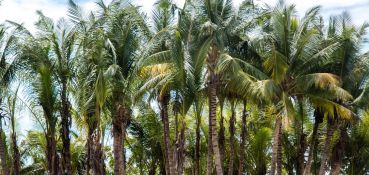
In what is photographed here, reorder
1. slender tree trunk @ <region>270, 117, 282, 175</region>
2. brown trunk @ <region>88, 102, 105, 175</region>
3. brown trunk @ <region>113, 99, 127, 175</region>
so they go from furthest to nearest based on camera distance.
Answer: slender tree trunk @ <region>270, 117, 282, 175</region> → brown trunk @ <region>113, 99, 127, 175</region> → brown trunk @ <region>88, 102, 105, 175</region>

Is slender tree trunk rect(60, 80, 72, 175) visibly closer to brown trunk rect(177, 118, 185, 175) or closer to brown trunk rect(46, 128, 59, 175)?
brown trunk rect(46, 128, 59, 175)

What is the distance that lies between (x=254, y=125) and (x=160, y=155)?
186 inches

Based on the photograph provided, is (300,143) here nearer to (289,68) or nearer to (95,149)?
(289,68)

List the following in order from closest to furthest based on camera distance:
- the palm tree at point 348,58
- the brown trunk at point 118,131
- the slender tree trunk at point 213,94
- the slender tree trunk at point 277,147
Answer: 1. the brown trunk at point 118,131
2. the slender tree trunk at point 213,94
3. the slender tree trunk at point 277,147
4. the palm tree at point 348,58

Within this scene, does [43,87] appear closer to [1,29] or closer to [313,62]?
[1,29]

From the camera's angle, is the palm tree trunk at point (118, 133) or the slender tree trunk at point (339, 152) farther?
the slender tree trunk at point (339, 152)

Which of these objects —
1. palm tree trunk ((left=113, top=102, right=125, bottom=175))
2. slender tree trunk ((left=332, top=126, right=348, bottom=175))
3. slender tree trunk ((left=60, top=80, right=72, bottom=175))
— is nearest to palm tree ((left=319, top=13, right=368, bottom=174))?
slender tree trunk ((left=332, top=126, right=348, bottom=175))

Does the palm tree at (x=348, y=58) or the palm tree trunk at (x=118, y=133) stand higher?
the palm tree at (x=348, y=58)

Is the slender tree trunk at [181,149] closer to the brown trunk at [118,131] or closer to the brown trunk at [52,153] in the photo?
the brown trunk at [118,131]

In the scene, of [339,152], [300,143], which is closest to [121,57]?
[300,143]

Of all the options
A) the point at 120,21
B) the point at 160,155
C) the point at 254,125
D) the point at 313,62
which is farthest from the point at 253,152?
the point at 120,21

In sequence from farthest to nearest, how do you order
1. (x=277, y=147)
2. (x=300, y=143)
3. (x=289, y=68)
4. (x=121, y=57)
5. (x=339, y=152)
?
(x=300, y=143) < (x=339, y=152) < (x=277, y=147) < (x=289, y=68) < (x=121, y=57)

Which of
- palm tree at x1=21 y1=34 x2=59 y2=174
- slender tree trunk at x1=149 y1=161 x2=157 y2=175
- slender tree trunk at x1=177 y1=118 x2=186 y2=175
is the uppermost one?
palm tree at x1=21 y1=34 x2=59 y2=174

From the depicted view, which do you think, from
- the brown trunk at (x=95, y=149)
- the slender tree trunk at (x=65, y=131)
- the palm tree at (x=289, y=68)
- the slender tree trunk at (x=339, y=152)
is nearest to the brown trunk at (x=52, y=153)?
the slender tree trunk at (x=65, y=131)
